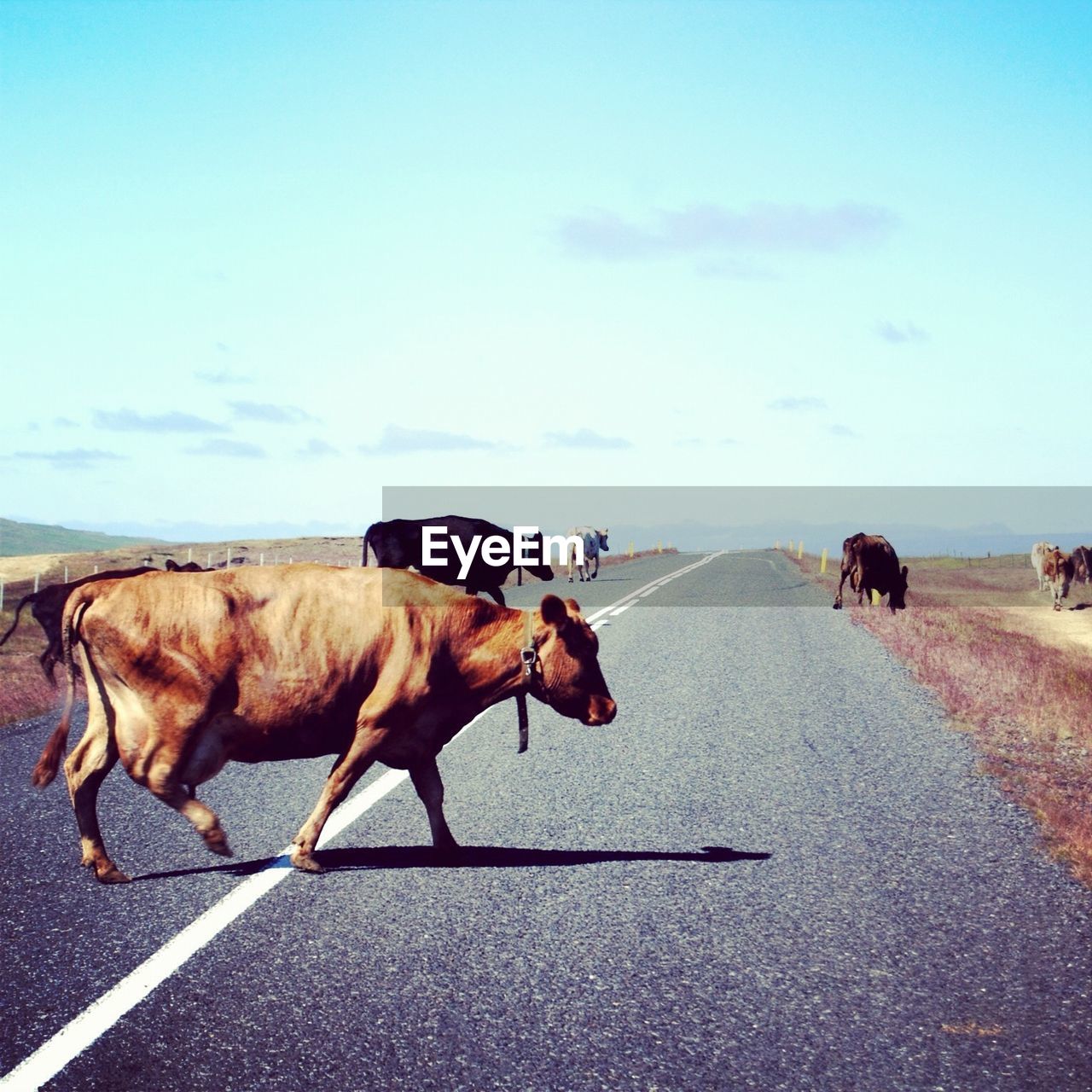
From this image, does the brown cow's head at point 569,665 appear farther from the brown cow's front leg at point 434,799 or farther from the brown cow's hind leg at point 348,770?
the brown cow's hind leg at point 348,770

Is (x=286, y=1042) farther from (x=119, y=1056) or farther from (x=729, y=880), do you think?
(x=729, y=880)

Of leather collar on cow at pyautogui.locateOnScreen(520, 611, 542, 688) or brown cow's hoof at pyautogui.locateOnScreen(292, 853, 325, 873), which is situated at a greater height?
leather collar on cow at pyautogui.locateOnScreen(520, 611, 542, 688)

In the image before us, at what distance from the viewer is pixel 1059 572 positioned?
40.2 metres

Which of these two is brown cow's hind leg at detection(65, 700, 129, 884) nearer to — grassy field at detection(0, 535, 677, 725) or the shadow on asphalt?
the shadow on asphalt

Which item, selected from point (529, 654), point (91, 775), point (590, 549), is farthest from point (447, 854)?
point (590, 549)

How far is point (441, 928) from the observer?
5.00m

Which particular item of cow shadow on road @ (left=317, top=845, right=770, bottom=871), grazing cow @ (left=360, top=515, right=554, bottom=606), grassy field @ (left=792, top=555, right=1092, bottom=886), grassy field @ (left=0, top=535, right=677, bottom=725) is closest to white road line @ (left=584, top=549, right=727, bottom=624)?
grassy field @ (left=0, top=535, right=677, bottom=725)

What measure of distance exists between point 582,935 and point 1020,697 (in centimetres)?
890

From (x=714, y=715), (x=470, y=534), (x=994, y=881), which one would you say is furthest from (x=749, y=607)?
(x=994, y=881)

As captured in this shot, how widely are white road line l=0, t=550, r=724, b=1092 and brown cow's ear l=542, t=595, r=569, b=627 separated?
5.92 feet

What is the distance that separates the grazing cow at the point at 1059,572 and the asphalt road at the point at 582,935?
34.6m

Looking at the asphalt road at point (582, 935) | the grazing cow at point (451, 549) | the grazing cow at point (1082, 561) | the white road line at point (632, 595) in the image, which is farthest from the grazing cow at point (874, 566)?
the grazing cow at point (1082, 561)

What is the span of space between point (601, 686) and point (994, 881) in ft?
7.31

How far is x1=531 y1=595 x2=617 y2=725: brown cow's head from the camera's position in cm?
559
